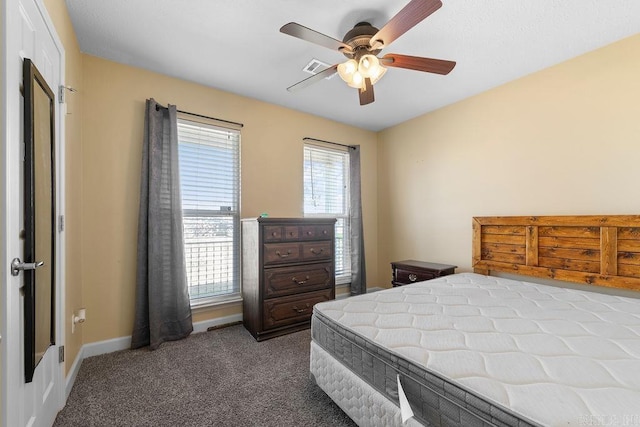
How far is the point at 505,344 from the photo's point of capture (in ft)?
4.00

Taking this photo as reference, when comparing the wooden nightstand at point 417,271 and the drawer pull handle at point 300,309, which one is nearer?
the drawer pull handle at point 300,309

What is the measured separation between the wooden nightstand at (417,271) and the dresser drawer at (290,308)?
3.07 ft

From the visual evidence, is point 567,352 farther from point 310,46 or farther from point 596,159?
point 310,46

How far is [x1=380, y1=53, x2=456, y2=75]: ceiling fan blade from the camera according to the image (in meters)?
1.73

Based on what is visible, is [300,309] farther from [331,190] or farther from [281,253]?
[331,190]

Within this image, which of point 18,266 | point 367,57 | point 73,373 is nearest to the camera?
point 18,266

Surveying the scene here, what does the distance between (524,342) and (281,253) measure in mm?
1969

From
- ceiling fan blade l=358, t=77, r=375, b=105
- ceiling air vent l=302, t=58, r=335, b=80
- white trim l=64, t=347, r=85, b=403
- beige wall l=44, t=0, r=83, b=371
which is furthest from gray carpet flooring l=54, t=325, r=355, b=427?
ceiling air vent l=302, t=58, r=335, b=80

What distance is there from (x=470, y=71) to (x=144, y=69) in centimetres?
305

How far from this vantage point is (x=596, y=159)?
7.23 feet

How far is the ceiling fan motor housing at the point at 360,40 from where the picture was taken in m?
1.77

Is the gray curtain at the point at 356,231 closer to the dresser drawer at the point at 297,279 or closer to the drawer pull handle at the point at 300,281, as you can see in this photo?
the dresser drawer at the point at 297,279

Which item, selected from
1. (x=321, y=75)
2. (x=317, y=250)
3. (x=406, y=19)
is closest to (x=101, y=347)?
(x=317, y=250)

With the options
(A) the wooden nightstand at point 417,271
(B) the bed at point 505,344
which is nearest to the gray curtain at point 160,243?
Answer: (B) the bed at point 505,344
